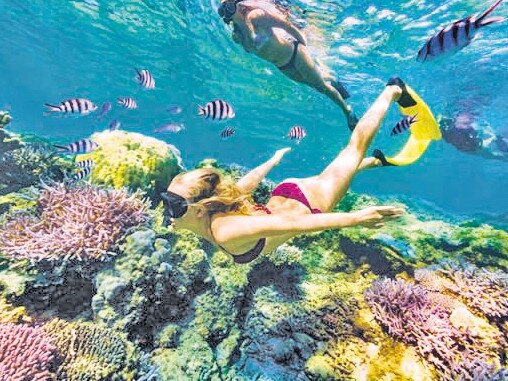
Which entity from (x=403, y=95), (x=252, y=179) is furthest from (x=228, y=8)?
(x=403, y=95)

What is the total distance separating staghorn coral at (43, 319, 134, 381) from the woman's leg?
2.54 meters

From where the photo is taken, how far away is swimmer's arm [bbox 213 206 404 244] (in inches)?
94.5

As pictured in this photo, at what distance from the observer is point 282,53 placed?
629 centimetres

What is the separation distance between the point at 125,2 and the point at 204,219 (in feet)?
→ 73.0

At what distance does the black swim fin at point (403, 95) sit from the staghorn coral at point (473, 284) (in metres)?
2.61

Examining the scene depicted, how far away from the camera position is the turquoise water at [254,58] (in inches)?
627

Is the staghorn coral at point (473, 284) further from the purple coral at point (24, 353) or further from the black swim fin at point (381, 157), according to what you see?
the purple coral at point (24, 353)

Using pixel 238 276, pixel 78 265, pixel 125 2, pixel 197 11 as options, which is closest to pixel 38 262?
pixel 78 265

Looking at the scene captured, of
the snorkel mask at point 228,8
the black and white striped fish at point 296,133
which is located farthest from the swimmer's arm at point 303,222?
the black and white striped fish at point 296,133

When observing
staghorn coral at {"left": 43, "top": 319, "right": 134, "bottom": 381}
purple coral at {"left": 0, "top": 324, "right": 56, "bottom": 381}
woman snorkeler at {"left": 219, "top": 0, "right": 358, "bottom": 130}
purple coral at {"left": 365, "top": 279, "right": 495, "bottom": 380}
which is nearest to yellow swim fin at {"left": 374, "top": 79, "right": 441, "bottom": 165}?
woman snorkeler at {"left": 219, "top": 0, "right": 358, "bottom": 130}

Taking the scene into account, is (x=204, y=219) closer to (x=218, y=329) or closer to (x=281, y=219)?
(x=281, y=219)

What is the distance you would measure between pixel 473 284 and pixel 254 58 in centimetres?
2204

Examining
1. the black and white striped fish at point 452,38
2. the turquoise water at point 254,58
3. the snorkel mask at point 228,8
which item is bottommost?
the turquoise water at point 254,58

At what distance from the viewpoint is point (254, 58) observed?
75.3ft
